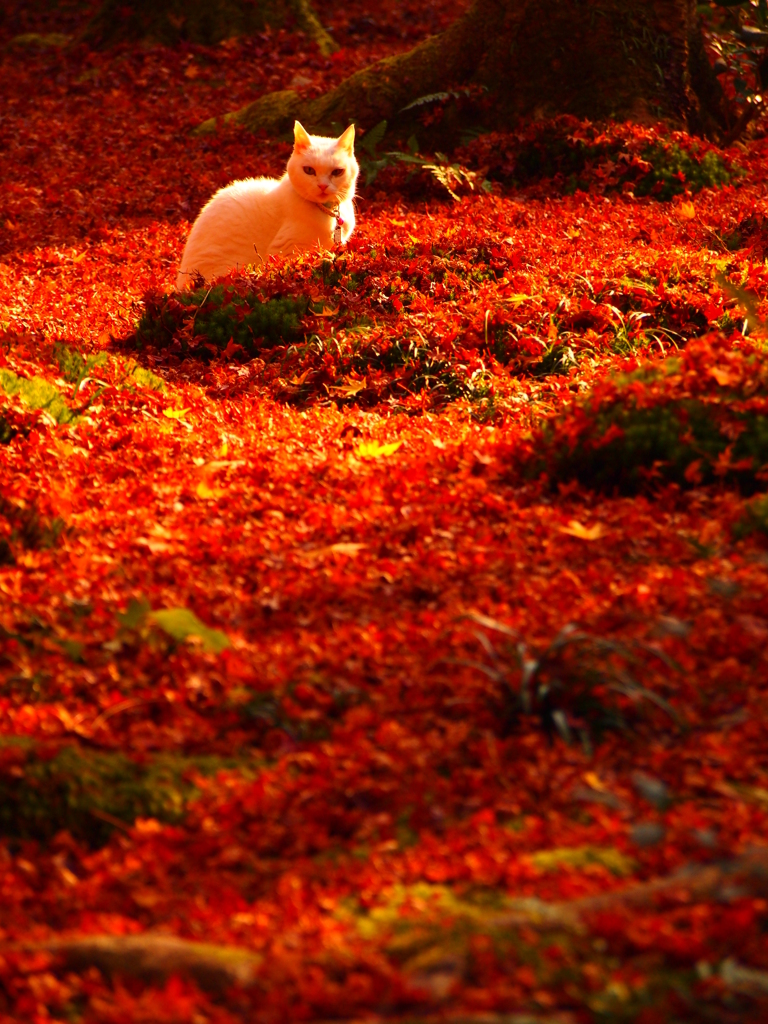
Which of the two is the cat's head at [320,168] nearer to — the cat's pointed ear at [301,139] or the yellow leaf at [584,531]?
the cat's pointed ear at [301,139]

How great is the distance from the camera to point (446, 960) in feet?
8.64

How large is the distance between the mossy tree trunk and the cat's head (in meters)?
11.6

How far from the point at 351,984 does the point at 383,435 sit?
433 cm

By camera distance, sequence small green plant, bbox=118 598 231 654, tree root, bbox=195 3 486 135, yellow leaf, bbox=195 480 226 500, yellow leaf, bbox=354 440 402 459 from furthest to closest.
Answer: tree root, bbox=195 3 486 135
yellow leaf, bbox=354 440 402 459
yellow leaf, bbox=195 480 226 500
small green plant, bbox=118 598 231 654

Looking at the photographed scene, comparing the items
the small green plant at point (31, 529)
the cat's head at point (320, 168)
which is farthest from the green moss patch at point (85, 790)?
the cat's head at point (320, 168)

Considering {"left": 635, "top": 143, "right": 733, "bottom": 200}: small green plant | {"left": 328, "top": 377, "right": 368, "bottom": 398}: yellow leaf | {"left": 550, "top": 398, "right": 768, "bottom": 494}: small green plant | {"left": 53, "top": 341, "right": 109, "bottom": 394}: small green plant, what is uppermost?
{"left": 635, "top": 143, "right": 733, "bottom": 200}: small green plant

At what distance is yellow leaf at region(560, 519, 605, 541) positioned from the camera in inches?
185

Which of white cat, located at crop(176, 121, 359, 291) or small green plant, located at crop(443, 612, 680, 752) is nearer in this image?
small green plant, located at crop(443, 612, 680, 752)

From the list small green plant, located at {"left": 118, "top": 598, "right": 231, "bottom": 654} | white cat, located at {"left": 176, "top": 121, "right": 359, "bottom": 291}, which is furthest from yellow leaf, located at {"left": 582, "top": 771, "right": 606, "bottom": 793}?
white cat, located at {"left": 176, "top": 121, "right": 359, "bottom": 291}

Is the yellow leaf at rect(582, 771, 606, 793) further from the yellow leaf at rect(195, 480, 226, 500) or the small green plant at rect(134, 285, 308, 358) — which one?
the small green plant at rect(134, 285, 308, 358)

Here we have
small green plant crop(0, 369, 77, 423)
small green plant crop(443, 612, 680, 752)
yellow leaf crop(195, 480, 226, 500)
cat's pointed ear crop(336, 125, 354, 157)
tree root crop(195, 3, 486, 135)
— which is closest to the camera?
small green plant crop(443, 612, 680, 752)

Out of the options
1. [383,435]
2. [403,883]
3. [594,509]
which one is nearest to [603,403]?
[594,509]

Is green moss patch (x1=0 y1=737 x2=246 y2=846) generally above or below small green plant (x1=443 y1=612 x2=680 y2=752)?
below

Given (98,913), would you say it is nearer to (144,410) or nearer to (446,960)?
(446,960)
